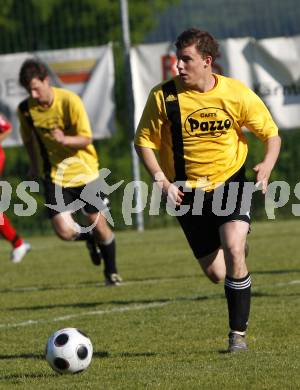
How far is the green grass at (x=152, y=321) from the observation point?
5797 mm

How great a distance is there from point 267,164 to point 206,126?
52 cm

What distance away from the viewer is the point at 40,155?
11305 mm

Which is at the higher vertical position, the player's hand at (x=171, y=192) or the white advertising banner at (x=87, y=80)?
the player's hand at (x=171, y=192)

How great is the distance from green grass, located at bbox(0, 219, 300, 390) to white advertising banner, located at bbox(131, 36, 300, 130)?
3715mm

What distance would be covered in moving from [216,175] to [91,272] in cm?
601

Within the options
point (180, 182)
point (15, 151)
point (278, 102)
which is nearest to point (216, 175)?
point (180, 182)

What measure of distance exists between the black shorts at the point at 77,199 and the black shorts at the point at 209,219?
3.78 metres

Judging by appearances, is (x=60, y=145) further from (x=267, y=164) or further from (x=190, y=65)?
(x=267, y=164)

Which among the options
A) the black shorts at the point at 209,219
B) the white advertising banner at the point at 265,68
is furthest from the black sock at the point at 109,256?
the white advertising banner at the point at 265,68

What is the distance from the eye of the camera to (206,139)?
6996 millimetres

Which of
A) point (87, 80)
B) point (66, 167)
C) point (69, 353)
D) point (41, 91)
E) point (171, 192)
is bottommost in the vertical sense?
point (87, 80)

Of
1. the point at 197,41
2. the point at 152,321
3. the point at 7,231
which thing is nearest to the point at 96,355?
the point at 152,321

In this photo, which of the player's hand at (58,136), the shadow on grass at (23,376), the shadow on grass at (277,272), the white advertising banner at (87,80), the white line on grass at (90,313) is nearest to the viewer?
the shadow on grass at (23,376)

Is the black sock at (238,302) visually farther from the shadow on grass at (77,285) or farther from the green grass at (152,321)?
the shadow on grass at (77,285)
